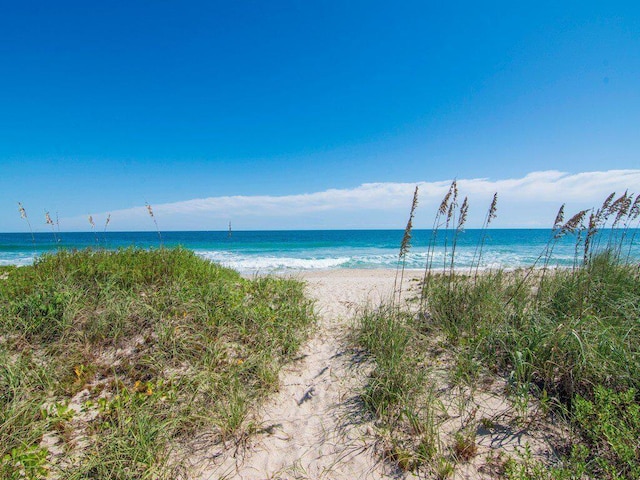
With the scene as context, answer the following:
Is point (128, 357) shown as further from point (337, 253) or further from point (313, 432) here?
point (337, 253)

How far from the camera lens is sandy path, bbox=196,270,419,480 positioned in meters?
2.71

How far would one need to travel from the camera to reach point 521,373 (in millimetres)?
3504

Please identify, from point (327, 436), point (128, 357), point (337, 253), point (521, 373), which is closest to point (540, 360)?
point (521, 373)

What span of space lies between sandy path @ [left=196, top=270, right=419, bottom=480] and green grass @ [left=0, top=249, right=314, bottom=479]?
0.26 meters

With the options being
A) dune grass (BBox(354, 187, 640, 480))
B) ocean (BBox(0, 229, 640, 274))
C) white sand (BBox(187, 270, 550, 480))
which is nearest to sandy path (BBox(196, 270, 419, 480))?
white sand (BBox(187, 270, 550, 480))

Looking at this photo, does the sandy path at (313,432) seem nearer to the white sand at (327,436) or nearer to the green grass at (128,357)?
the white sand at (327,436)

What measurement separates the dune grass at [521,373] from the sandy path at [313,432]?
0.84 ft

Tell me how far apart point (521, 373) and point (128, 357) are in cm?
560

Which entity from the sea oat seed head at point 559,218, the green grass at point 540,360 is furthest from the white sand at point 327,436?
the sea oat seed head at point 559,218

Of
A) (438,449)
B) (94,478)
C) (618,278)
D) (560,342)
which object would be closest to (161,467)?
(94,478)

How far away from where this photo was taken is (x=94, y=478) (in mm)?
2490

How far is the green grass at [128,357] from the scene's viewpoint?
2750 mm

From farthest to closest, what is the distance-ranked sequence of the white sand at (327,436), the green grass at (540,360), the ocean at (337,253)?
the ocean at (337,253), the white sand at (327,436), the green grass at (540,360)

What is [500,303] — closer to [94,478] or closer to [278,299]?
[278,299]
